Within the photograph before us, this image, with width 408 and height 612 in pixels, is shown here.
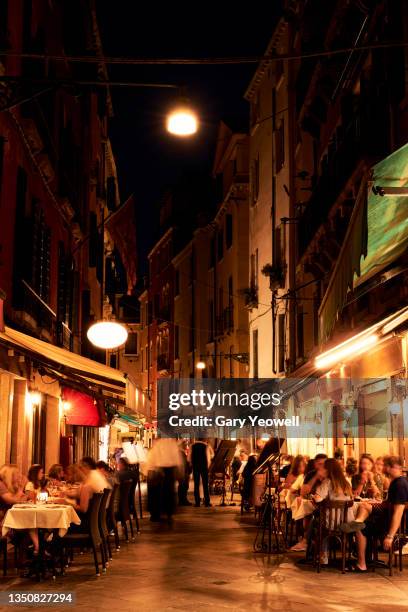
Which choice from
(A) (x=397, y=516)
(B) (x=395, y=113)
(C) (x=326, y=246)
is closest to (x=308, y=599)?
(A) (x=397, y=516)

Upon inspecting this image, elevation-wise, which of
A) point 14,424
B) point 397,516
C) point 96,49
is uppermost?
point 96,49

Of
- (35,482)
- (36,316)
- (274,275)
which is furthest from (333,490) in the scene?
(274,275)

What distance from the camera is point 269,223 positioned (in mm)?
33688

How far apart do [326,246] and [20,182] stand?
28.6ft

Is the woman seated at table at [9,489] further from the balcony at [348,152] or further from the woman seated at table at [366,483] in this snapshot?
the balcony at [348,152]

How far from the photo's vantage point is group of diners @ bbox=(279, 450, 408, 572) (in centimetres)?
1182

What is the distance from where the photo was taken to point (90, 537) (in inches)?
453

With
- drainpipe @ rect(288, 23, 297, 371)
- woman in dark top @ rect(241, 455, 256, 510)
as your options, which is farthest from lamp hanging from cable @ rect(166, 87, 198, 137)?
drainpipe @ rect(288, 23, 297, 371)

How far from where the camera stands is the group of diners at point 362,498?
11.8 m

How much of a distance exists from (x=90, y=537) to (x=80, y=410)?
11693 millimetres

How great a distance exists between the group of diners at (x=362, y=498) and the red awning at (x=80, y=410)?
8.92 metres

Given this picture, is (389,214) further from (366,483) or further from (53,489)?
(53,489)

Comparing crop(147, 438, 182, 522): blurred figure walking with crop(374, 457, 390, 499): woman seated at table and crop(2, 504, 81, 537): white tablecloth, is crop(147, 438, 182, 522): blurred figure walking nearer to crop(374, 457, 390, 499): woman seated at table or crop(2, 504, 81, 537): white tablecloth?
crop(374, 457, 390, 499): woman seated at table

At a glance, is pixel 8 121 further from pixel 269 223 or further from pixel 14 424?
pixel 269 223
